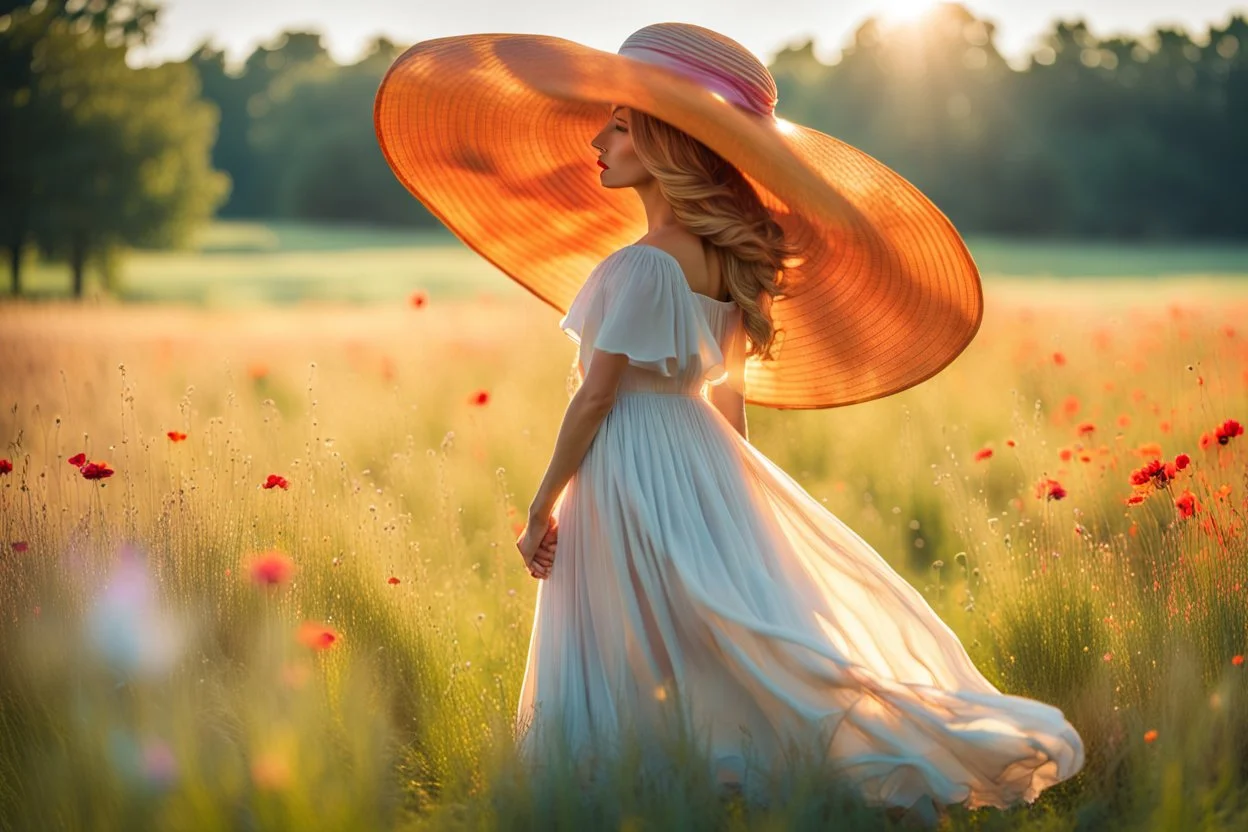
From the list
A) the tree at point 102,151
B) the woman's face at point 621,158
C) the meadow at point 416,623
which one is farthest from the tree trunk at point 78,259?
the woman's face at point 621,158

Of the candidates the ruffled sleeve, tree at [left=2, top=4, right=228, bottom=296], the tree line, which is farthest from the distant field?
the ruffled sleeve

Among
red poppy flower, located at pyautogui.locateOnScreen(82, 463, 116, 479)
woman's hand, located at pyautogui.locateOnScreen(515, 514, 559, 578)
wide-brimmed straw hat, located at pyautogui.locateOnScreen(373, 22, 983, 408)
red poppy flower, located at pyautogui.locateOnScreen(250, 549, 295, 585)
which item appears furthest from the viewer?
red poppy flower, located at pyautogui.locateOnScreen(82, 463, 116, 479)

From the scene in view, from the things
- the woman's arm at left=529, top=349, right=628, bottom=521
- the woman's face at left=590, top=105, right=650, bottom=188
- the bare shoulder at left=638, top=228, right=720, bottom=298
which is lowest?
the woman's arm at left=529, top=349, right=628, bottom=521

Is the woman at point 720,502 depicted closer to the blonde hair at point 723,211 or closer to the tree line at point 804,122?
the blonde hair at point 723,211

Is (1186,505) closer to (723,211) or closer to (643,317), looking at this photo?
(723,211)

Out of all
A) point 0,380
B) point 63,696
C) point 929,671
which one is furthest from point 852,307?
point 0,380

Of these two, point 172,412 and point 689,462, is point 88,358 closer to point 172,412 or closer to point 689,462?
point 172,412

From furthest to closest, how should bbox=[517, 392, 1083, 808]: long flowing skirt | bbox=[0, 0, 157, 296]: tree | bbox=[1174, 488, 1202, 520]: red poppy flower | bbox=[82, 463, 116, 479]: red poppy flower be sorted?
bbox=[0, 0, 157, 296]: tree
bbox=[1174, 488, 1202, 520]: red poppy flower
bbox=[82, 463, 116, 479]: red poppy flower
bbox=[517, 392, 1083, 808]: long flowing skirt

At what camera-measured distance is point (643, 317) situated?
2453 mm

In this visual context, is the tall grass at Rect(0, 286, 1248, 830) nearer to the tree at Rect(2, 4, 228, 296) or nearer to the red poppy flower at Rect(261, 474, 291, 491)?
the red poppy flower at Rect(261, 474, 291, 491)

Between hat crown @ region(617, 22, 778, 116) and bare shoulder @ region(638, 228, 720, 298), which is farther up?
hat crown @ region(617, 22, 778, 116)

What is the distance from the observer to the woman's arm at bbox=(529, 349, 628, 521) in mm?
2473

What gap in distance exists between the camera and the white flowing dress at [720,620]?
240cm

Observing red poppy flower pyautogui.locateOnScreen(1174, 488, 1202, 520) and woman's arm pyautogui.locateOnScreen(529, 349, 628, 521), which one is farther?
red poppy flower pyautogui.locateOnScreen(1174, 488, 1202, 520)
